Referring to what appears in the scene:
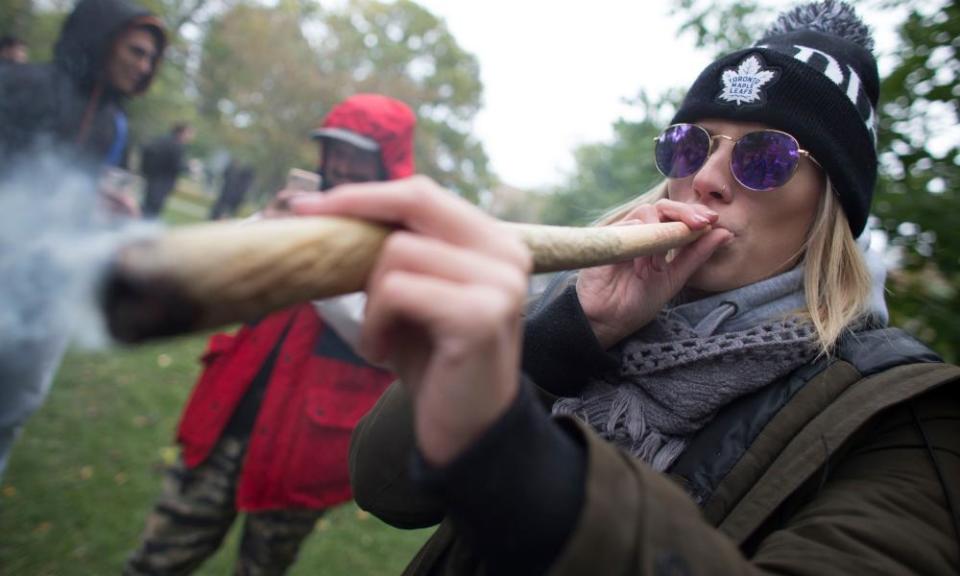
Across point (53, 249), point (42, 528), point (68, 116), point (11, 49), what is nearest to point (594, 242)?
point (53, 249)

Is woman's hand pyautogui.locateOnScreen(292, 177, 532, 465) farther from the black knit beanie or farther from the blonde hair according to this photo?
the black knit beanie

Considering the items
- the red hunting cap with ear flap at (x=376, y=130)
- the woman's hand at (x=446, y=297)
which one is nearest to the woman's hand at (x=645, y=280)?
the woman's hand at (x=446, y=297)

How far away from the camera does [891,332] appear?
1.50 m

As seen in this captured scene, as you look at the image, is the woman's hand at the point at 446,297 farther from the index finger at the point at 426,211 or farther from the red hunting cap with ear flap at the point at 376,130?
the red hunting cap with ear flap at the point at 376,130

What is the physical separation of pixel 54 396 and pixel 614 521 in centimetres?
652

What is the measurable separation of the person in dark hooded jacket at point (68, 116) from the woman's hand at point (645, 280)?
235 cm

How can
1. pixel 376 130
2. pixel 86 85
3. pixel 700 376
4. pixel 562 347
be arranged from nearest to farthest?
pixel 700 376 → pixel 562 347 → pixel 86 85 → pixel 376 130

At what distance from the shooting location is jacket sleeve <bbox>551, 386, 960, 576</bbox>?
2.83 ft

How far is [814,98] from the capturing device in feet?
5.48

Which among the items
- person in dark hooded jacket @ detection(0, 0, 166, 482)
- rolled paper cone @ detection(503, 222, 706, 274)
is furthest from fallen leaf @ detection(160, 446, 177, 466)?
rolled paper cone @ detection(503, 222, 706, 274)

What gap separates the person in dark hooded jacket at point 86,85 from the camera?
10.2 ft

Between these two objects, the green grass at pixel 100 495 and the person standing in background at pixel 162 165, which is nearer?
the green grass at pixel 100 495

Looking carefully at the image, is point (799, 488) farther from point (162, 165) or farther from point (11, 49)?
point (162, 165)

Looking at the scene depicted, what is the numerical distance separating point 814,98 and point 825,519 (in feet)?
3.79
